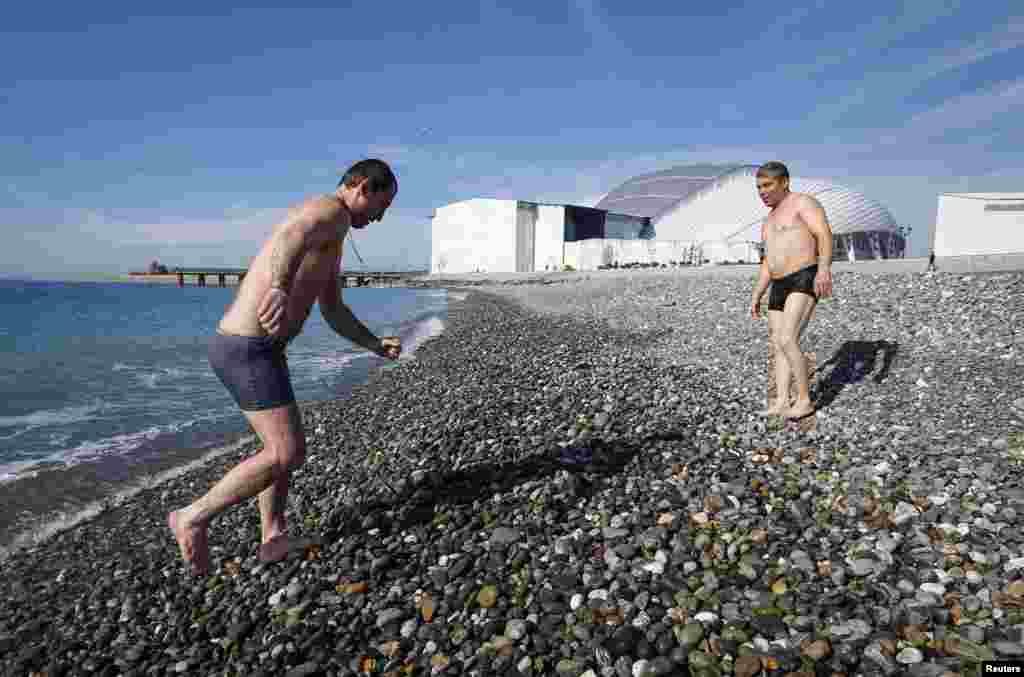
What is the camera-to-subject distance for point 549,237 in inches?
2672

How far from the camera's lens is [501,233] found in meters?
69.6

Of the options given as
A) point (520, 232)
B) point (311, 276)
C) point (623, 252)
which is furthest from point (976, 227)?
point (520, 232)

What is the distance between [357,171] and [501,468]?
8.53ft

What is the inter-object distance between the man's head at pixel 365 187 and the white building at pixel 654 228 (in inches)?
2426

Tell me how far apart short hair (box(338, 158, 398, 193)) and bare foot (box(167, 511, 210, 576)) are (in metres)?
2.13

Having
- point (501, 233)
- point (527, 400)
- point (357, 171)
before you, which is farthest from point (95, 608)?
point (501, 233)

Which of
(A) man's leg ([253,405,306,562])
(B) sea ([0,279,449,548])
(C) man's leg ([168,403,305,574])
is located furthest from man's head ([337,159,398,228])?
(B) sea ([0,279,449,548])

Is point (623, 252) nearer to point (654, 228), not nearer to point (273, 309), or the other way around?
point (654, 228)

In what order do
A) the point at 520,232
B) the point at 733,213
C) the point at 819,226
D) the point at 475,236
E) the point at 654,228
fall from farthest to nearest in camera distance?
1. the point at 654,228
2. the point at 475,236
3. the point at 733,213
4. the point at 520,232
5. the point at 819,226

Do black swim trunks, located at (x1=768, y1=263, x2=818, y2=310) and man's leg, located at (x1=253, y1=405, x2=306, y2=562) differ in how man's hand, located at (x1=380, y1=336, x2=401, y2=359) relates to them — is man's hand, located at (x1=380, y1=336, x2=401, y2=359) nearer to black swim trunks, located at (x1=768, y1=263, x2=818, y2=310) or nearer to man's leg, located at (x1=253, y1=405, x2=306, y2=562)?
man's leg, located at (x1=253, y1=405, x2=306, y2=562)

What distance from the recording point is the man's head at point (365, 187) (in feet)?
10.3

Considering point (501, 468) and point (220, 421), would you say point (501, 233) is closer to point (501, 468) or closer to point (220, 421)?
point (220, 421)

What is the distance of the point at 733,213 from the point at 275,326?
253 feet

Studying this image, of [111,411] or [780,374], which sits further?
[111,411]
